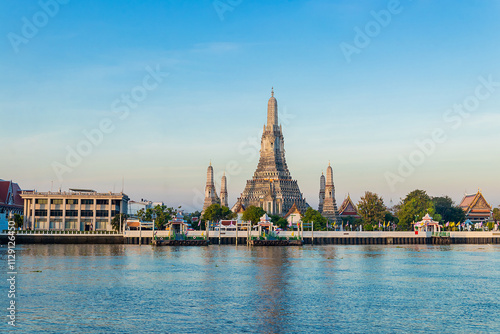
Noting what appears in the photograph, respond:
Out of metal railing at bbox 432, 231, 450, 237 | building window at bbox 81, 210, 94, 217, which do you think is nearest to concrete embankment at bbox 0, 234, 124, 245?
building window at bbox 81, 210, 94, 217

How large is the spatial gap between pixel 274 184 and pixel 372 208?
1938 inches

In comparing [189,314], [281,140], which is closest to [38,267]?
[189,314]

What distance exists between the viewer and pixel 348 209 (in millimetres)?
183625

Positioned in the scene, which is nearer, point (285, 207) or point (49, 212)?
point (49, 212)

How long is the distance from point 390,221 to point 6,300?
401 feet

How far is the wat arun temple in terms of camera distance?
182000 mm

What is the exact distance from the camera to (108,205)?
130 metres

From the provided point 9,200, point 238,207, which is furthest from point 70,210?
point 238,207

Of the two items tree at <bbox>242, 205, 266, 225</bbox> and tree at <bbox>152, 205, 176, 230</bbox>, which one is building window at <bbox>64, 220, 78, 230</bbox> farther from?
tree at <bbox>242, 205, 266, 225</bbox>

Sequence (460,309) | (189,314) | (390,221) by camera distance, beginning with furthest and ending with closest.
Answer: (390,221)
(460,309)
(189,314)

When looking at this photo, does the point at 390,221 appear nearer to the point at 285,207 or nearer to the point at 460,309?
the point at 285,207

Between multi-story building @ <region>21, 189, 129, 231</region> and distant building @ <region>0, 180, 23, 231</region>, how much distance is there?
11.7m

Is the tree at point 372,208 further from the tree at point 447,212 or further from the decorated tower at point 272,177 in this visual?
the decorated tower at point 272,177

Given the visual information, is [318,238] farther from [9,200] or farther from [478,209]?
[9,200]
